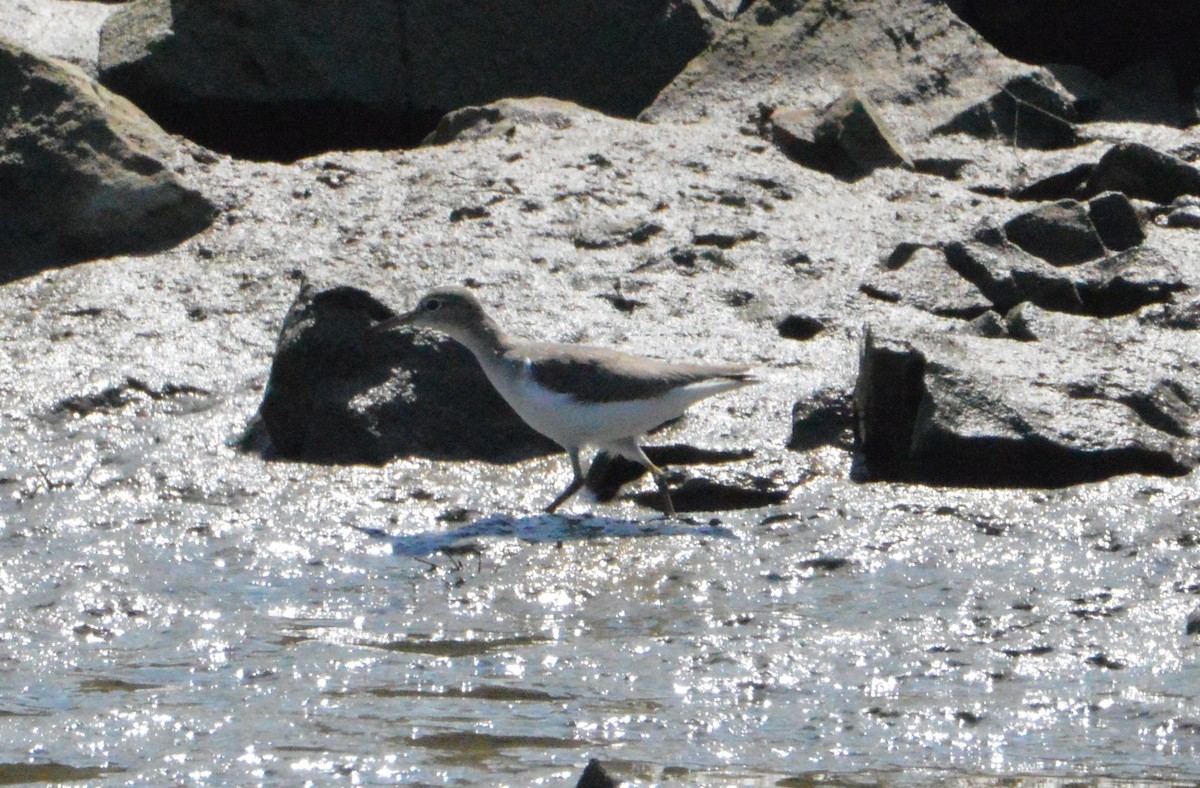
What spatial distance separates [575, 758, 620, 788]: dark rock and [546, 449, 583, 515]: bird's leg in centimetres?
350

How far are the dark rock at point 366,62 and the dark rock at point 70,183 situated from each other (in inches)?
64.0

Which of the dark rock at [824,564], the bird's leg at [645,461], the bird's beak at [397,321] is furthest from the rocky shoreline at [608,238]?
the dark rock at [824,564]

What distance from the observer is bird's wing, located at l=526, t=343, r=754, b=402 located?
25.5ft

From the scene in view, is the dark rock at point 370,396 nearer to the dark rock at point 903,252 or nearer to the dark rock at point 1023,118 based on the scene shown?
the dark rock at point 903,252

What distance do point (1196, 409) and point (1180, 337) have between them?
919 mm

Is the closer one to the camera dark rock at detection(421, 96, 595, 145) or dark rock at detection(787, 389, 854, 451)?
dark rock at detection(787, 389, 854, 451)

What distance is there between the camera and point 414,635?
6.20m

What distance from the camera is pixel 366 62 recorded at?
1247cm

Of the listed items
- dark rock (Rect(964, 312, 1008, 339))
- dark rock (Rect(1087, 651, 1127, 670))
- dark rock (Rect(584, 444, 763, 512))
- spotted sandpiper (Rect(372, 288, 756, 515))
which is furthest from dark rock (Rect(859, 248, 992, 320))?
dark rock (Rect(1087, 651, 1127, 670))

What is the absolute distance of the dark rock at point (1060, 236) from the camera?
9859 millimetres

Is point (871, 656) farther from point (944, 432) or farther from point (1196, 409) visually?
point (1196, 409)

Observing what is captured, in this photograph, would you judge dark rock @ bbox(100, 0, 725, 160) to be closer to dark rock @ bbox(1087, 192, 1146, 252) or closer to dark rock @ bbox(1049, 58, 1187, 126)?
dark rock @ bbox(1049, 58, 1187, 126)

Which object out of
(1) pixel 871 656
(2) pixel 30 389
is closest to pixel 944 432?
(1) pixel 871 656

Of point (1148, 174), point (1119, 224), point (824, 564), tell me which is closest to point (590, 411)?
point (824, 564)
